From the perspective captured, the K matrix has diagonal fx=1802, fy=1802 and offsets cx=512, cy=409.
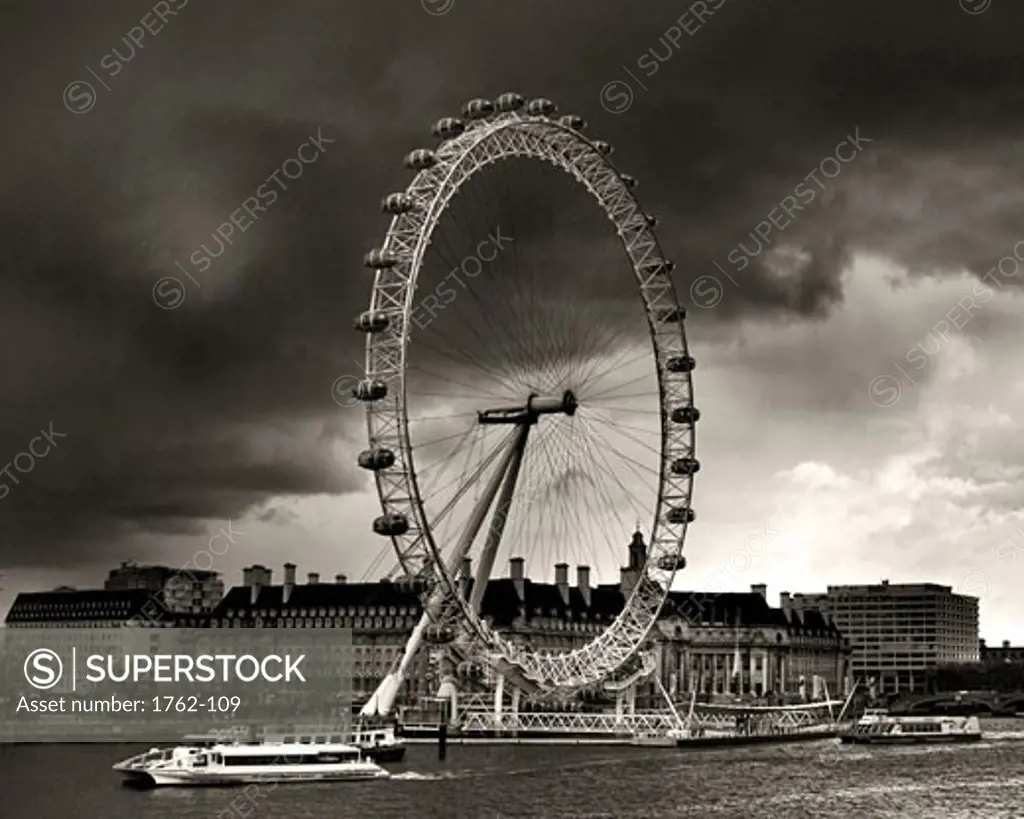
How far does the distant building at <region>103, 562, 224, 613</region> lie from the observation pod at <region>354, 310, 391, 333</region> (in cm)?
8297

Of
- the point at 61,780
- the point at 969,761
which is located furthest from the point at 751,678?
the point at 61,780

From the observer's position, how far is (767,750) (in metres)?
88.1

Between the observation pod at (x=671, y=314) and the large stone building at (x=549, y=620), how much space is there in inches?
1095

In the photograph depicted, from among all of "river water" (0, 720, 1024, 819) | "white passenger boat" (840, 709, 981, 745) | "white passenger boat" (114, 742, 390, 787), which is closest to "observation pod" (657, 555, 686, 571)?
"river water" (0, 720, 1024, 819)

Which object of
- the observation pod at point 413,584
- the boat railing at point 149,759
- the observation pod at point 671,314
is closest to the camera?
the boat railing at point 149,759

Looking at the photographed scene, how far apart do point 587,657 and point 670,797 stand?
2397cm

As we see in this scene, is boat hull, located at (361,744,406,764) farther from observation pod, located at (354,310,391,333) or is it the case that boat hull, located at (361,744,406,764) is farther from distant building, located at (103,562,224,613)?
distant building, located at (103,562,224,613)

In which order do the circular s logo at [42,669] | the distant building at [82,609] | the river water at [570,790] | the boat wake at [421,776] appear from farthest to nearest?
1. the distant building at [82,609]
2. the circular s logo at [42,669]
3. the boat wake at [421,776]
4. the river water at [570,790]

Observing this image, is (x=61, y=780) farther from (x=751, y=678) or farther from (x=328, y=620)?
(x=751, y=678)

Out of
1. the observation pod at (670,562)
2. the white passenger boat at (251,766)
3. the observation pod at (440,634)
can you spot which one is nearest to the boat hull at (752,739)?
the observation pod at (670,562)

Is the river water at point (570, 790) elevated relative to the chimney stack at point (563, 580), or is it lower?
lower

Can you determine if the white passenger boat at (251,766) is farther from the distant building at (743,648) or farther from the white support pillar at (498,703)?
the distant building at (743,648)

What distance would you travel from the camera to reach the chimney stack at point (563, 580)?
12550 centimetres

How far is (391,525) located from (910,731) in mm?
52746
